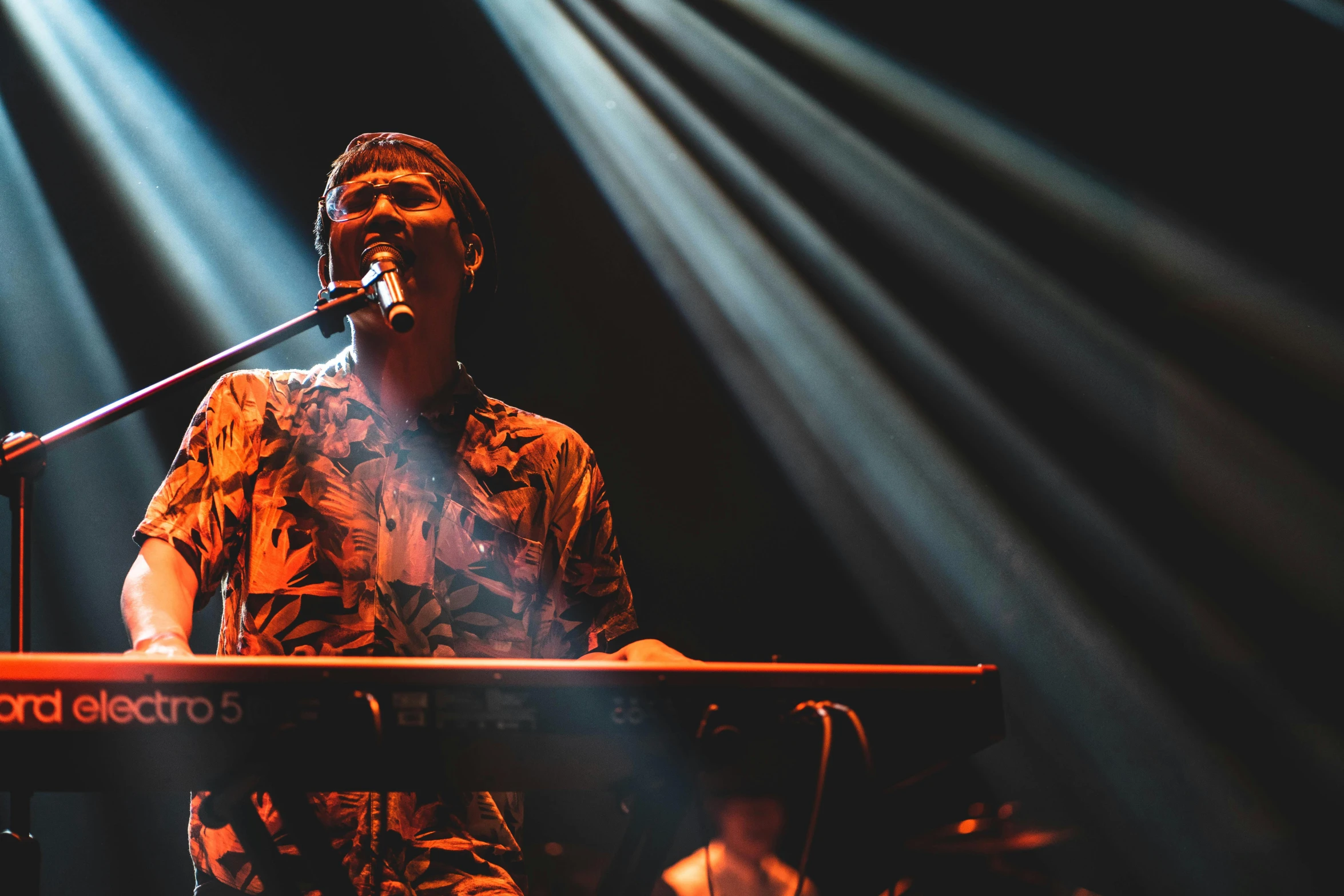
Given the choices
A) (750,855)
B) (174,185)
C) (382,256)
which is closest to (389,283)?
(382,256)

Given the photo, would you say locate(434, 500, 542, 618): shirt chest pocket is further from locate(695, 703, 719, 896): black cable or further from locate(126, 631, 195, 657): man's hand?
locate(695, 703, 719, 896): black cable

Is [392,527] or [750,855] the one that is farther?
[750,855]

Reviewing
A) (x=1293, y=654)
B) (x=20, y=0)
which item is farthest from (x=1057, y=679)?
(x=20, y=0)

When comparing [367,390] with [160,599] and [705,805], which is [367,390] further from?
[705,805]

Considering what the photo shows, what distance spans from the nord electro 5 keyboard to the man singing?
0.34 metres

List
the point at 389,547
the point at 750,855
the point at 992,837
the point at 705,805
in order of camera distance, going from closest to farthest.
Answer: the point at 705,805
the point at 389,547
the point at 750,855
the point at 992,837

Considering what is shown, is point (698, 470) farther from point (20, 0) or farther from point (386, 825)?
point (20, 0)

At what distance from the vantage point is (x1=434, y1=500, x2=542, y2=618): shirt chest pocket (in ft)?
5.60

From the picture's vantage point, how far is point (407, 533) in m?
1.68

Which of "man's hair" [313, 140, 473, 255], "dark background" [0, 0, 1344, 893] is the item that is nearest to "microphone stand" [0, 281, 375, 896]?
"man's hair" [313, 140, 473, 255]

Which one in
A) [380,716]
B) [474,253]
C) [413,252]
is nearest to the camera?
[380,716]

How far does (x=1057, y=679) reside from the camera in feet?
11.8

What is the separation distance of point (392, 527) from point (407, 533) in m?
0.03

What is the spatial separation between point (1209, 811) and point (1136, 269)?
6.05 ft
